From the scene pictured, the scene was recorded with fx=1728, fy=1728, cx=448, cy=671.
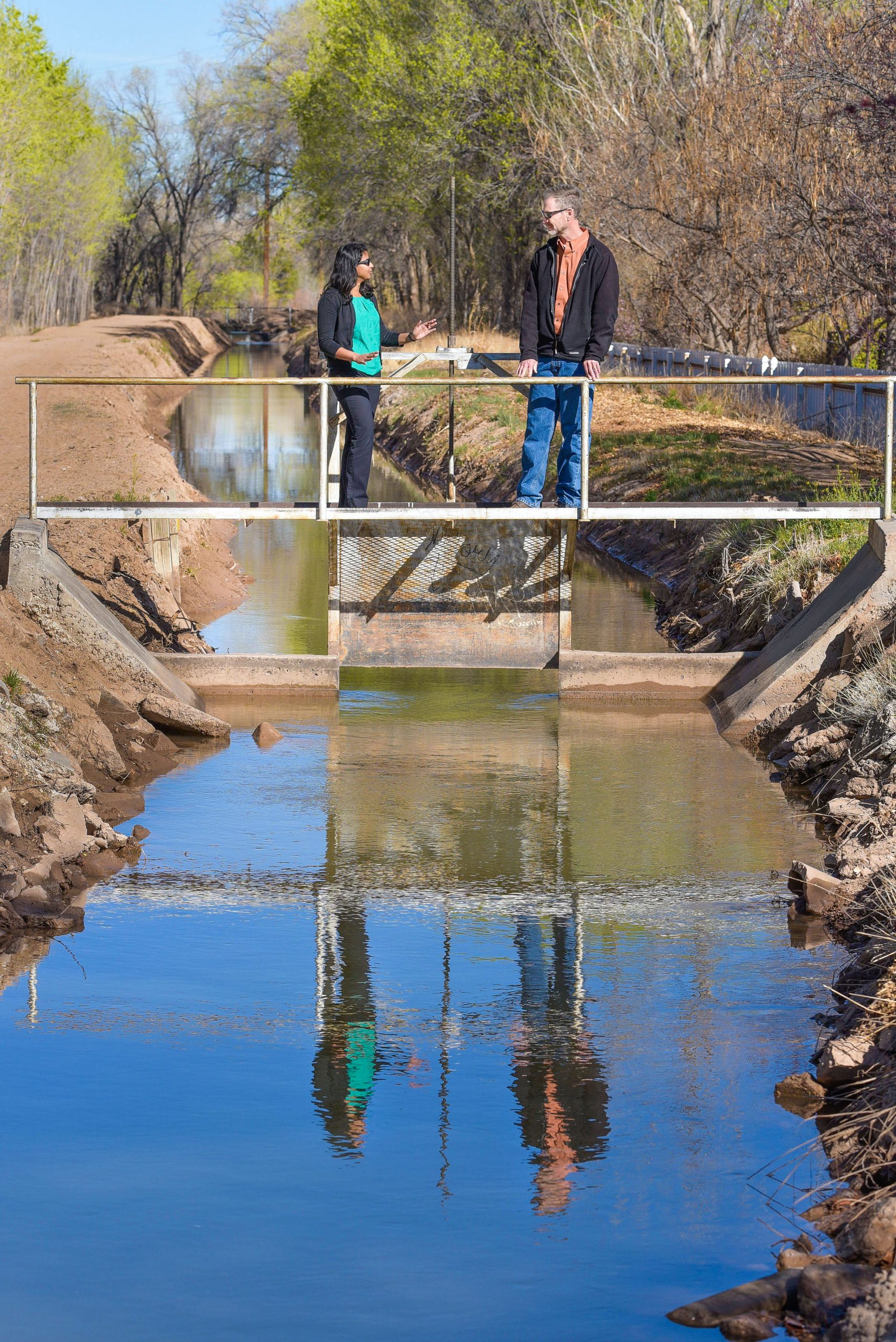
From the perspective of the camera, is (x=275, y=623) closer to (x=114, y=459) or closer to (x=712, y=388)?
→ (x=114, y=459)

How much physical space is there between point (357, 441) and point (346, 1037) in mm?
6487

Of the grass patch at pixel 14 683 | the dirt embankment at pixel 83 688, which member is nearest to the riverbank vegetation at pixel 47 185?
the dirt embankment at pixel 83 688

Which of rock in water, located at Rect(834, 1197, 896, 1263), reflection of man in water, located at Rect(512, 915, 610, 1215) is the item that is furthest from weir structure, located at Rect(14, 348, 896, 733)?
rock in water, located at Rect(834, 1197, 896, 1263)

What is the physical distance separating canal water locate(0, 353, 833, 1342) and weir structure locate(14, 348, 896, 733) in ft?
4.64

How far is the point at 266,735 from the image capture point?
441 inches

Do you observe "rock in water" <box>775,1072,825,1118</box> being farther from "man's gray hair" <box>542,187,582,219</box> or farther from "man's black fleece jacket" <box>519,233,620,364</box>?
"man's gray hair" <box>542,187,582,219</box>

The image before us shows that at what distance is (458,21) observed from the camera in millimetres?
45625

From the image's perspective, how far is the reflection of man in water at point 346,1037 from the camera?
232 inches

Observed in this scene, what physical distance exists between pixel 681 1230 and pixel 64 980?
3054 millimetres

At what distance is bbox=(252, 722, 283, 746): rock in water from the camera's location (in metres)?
11.2

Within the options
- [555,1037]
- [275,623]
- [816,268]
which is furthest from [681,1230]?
[816,268]

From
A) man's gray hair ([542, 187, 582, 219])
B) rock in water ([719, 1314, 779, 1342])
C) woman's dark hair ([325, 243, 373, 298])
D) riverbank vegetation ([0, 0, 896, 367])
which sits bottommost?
rock in water ([719, 1314, 779, 1342])

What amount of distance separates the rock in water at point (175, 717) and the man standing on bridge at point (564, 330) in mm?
2650

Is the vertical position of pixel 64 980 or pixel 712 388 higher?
pixel 712 388
